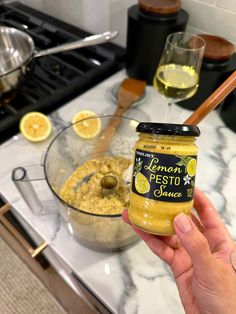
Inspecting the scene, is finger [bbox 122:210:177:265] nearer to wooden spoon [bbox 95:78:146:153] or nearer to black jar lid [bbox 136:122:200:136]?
black jar lid [bbox 136:122:200:136]

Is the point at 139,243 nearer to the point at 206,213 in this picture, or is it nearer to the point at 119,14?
the point at 206,213

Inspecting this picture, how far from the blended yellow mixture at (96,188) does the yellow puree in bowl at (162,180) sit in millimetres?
184

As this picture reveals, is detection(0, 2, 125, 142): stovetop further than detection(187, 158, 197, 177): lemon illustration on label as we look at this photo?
Yes

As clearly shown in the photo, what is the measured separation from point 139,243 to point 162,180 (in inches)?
10.6

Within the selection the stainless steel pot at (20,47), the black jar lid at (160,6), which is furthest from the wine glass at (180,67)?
the stainless steel pot at (20,47)

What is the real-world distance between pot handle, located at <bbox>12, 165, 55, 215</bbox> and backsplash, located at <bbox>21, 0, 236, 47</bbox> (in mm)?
638

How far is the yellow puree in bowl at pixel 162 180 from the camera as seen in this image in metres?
0.35

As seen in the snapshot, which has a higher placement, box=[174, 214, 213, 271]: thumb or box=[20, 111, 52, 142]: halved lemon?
box=[174, 214, 213, 271]: thumb

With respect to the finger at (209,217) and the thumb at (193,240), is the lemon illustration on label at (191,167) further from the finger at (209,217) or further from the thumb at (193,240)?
the finger at (209,217)

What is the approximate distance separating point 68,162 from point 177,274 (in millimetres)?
357

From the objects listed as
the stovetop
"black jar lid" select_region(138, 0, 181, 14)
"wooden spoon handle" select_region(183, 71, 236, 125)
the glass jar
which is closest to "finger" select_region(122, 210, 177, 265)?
the glass jar

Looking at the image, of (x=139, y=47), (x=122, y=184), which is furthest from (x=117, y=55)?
(x=122, y=184)

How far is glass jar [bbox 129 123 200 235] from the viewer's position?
350 mm

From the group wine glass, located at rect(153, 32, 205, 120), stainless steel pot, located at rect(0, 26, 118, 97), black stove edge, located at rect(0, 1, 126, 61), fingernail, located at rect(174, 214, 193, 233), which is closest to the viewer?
fingernail, located at rect(174, 214, 193, 233)
